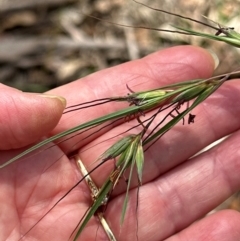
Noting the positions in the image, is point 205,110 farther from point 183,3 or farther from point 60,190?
point 183,3

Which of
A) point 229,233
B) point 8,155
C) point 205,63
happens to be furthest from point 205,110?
point 8,155

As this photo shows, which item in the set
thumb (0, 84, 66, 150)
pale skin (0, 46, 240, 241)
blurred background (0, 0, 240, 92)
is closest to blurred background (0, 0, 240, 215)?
blurred background (0, 0, 240, 92)

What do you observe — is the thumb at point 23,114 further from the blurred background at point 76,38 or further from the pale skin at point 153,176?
the blurred background at point 76,38

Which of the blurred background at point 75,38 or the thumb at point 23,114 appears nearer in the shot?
the thumb at point 23,114

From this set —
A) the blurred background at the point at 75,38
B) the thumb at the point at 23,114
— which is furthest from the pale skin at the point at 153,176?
the blurred background at the point at 75,38

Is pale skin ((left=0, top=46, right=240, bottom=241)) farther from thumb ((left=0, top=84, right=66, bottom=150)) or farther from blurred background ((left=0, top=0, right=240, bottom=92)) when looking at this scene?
blurred background ((left=0, top=0, right=240, bottom=92))

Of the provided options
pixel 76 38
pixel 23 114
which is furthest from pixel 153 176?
pixel 76 38

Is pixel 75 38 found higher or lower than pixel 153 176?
higher

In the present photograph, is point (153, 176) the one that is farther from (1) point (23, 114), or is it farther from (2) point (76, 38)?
(2) point (76, 38)
